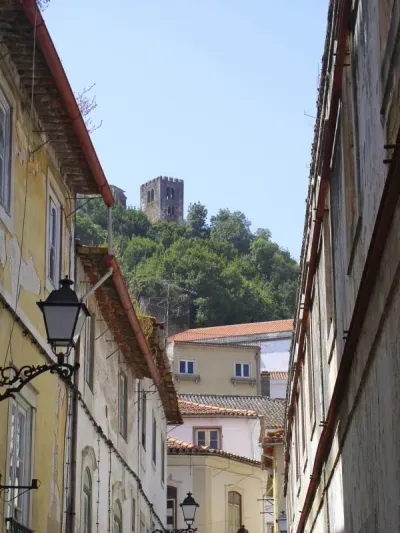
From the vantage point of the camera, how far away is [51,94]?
11727 mm

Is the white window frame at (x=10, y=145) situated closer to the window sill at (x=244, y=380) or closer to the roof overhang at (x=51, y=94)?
the roof overhang at (x=51, y=94)

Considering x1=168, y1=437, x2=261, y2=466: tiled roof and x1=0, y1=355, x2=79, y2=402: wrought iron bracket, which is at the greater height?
x1=168, y1=437, x2=261, y2=466: tiled roof

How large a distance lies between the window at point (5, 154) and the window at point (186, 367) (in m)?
50.1

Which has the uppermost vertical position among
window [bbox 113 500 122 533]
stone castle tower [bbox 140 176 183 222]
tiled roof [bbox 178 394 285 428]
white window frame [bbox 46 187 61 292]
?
stone castle tower [bbox 140 176 183 222]

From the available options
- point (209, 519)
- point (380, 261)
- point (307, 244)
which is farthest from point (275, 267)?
point (380, 261)

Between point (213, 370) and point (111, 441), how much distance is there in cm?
4235

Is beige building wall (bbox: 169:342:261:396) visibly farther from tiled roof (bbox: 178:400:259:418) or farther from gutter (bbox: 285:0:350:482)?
gutter (bbox: 285:0:350:482)

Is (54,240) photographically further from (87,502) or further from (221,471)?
(221,471)

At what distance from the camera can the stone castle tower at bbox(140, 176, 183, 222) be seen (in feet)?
520

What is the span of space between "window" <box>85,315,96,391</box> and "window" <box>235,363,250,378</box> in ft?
146

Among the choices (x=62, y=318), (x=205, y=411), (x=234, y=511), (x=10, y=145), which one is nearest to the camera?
(x=62, y=318)

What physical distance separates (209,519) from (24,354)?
28.5 m

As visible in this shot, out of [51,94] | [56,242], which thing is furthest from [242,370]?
[51,94]

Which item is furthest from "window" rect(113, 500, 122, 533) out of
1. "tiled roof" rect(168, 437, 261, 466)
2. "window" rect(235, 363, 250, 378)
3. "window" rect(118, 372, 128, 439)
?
"window" rect(235, 363, 250, 378)
